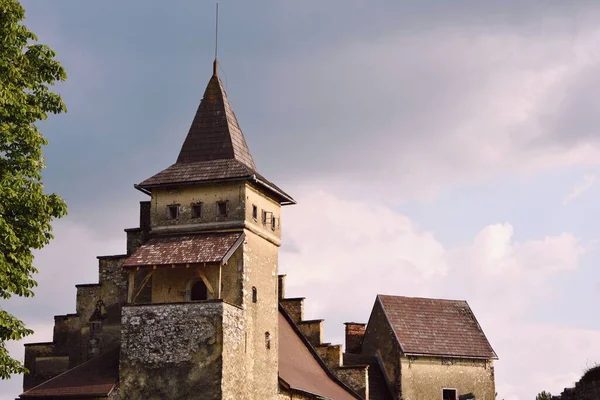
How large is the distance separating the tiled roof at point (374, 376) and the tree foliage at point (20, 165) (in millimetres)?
25156

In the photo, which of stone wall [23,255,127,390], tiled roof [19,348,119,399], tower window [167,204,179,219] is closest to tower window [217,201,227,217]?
tower window [167,204,179,219]

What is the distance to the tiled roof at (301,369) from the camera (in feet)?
148

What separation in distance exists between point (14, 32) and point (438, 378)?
3001 cm

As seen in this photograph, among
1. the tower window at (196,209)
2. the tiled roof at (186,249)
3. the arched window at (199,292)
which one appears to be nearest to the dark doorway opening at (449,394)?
the arched window at (199,292)

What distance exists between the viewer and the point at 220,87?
46.1 m

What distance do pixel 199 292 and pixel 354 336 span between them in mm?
15632

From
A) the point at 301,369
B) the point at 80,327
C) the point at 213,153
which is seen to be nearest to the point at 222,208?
the point at 213,153

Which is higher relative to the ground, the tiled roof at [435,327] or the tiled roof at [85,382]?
the tiled roof at [435,327]

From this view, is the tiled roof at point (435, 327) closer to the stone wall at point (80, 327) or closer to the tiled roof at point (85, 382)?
the stone wall at point (80, 327)

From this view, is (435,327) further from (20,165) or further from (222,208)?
(20,165)

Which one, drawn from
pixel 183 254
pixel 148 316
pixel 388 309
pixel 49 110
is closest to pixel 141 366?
pixel 148 316

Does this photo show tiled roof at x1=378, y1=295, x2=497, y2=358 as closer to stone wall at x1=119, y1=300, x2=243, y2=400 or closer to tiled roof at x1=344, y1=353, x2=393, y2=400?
tiled roof at x1=344, y1=353, x2=393, y2=400

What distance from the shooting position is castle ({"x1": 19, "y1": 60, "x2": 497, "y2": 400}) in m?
39.2

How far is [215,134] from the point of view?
45000mm
